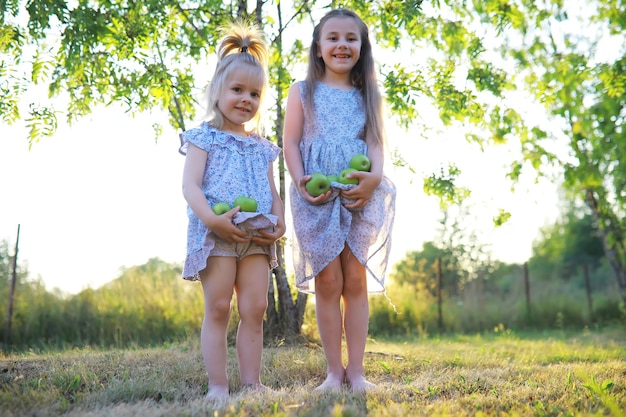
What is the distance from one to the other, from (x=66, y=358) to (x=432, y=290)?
28.9 feet

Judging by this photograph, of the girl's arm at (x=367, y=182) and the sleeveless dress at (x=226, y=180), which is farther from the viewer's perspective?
the girl's arm at (x=367, y=182)

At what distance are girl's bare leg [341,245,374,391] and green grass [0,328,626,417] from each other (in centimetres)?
22

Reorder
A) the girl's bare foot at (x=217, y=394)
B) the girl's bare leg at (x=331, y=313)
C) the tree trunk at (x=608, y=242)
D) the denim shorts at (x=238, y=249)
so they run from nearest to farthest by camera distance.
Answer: the girl's bare foot at (x=217, y=394) → the denim shorts at (x=238, y=249) → the girl's bare leg at (x=331, y=313) → the tree trunk at (x=608, y=242)

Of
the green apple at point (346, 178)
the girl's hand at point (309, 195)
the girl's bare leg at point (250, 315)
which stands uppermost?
the green apple at point (346, 178)

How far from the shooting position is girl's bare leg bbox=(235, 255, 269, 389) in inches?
116

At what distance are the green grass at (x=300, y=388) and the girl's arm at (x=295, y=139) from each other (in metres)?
1.00

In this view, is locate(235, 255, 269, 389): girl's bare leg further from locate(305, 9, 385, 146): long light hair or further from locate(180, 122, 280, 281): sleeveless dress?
locate(305, 9, 385, 146): long light hair

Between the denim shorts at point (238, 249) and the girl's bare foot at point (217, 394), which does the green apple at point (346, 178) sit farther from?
the girl's bare foot at point (217, 394)

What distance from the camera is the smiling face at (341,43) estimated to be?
3.27m

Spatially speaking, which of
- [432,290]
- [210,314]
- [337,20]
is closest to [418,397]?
[210,314]

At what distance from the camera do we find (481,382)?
3145 mm

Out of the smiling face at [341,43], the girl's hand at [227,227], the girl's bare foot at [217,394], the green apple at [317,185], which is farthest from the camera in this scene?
the smiling face at [341,43]

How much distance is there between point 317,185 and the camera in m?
3.01

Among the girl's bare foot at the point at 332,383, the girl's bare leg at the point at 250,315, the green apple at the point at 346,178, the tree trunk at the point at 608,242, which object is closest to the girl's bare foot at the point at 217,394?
the girl's bare leg at the point at 250,315
